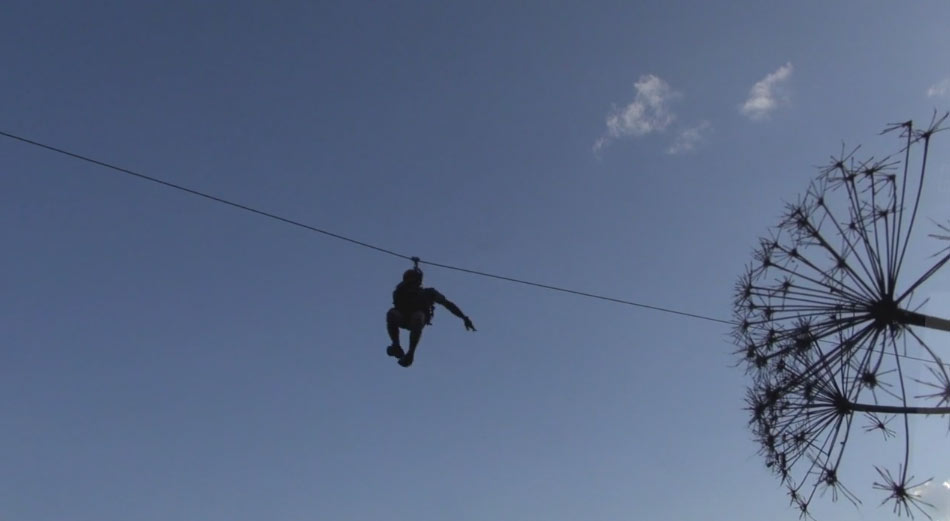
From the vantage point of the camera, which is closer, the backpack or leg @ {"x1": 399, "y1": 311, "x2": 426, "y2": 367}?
leg @ {"x1": 399, "y1": 311, "x2": 426, "y2": 367}

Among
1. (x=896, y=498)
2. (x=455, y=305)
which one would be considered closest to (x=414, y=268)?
(x=455, y=305)

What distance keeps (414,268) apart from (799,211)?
549cm

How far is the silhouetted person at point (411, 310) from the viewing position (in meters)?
11.5

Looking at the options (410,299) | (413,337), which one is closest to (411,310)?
(410,299)

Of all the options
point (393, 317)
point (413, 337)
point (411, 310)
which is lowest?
point (413, 337)

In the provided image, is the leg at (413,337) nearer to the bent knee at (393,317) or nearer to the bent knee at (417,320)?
the bent knee at (417,320)

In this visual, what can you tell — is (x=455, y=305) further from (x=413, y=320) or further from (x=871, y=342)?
(x=871, y=342)

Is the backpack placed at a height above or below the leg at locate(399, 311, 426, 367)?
above

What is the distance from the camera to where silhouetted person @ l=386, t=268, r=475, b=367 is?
11461 millimetres

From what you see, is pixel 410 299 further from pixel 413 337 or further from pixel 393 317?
pixel 413 337

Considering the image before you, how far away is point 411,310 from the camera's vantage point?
38.4 feet

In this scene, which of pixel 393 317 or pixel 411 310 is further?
pixel 411 310

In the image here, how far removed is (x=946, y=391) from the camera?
29.6 ft

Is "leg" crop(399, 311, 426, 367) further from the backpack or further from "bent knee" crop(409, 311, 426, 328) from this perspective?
the backpack
